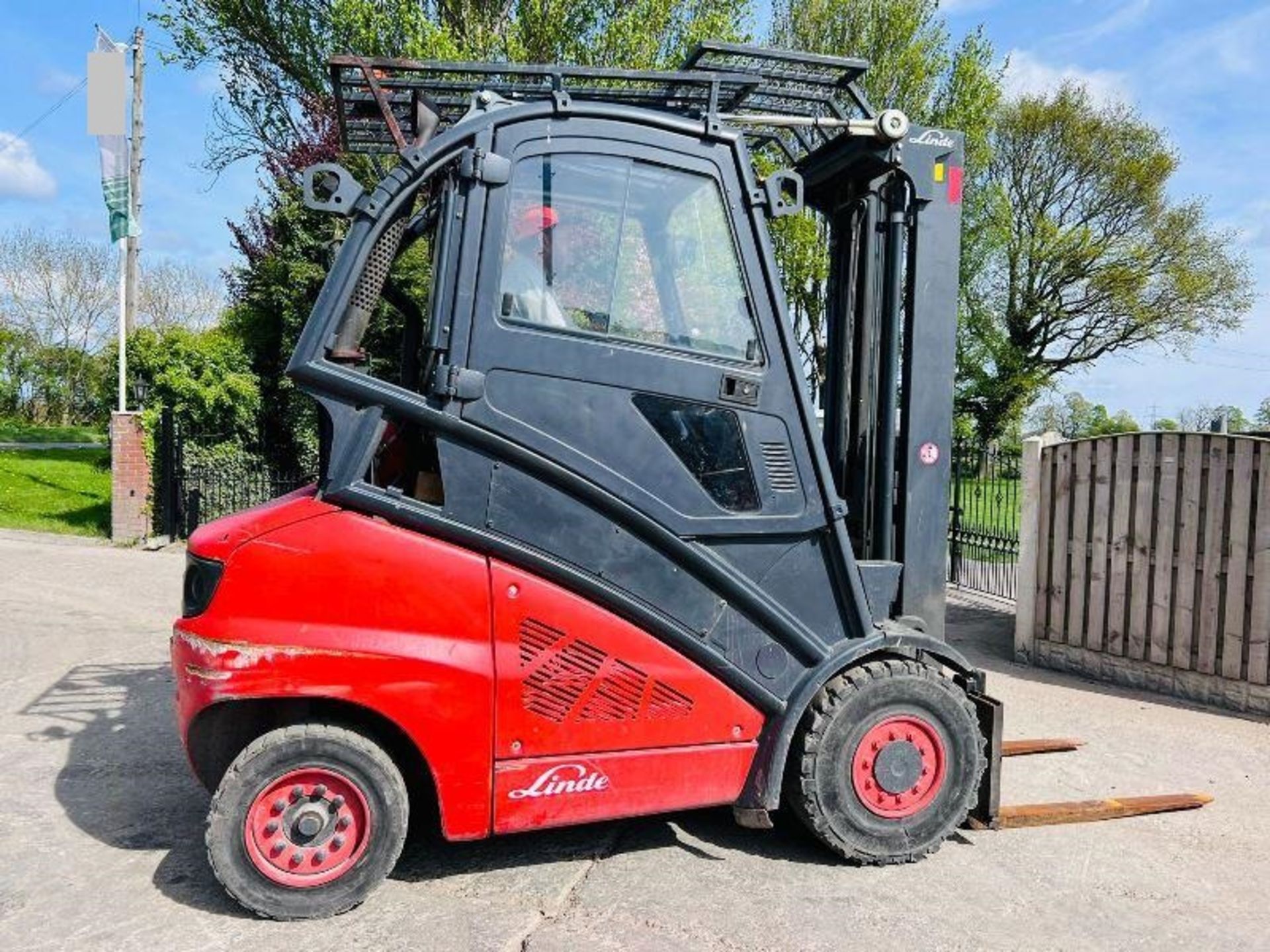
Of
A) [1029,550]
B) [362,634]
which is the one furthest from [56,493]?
[362,634]

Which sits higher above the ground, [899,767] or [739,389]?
[739,389]

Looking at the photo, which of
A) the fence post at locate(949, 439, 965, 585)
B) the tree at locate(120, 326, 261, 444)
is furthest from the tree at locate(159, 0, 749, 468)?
the fence post at locate(949, 439, 965, 585)

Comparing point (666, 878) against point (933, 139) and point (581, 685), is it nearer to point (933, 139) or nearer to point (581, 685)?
point (581, 685)

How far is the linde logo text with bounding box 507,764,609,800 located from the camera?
3.70 m

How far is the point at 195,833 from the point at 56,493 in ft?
54.9

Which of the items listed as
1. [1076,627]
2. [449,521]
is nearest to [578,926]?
[449,521]

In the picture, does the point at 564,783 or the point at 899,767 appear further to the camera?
the point at 899,767

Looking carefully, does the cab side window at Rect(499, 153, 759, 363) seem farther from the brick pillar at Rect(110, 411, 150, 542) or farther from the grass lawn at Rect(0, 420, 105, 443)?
the grass lawn at Rect(0, 420, 105, 443)

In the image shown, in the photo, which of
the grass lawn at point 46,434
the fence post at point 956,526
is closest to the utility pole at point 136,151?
the grass lawn at point 46,434

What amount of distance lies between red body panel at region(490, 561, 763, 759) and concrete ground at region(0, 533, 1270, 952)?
64cm

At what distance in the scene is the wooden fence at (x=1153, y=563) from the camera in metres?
6.86

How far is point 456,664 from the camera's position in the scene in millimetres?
3570

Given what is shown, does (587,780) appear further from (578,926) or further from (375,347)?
(375,347)

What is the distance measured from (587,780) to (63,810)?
2.77 meters
